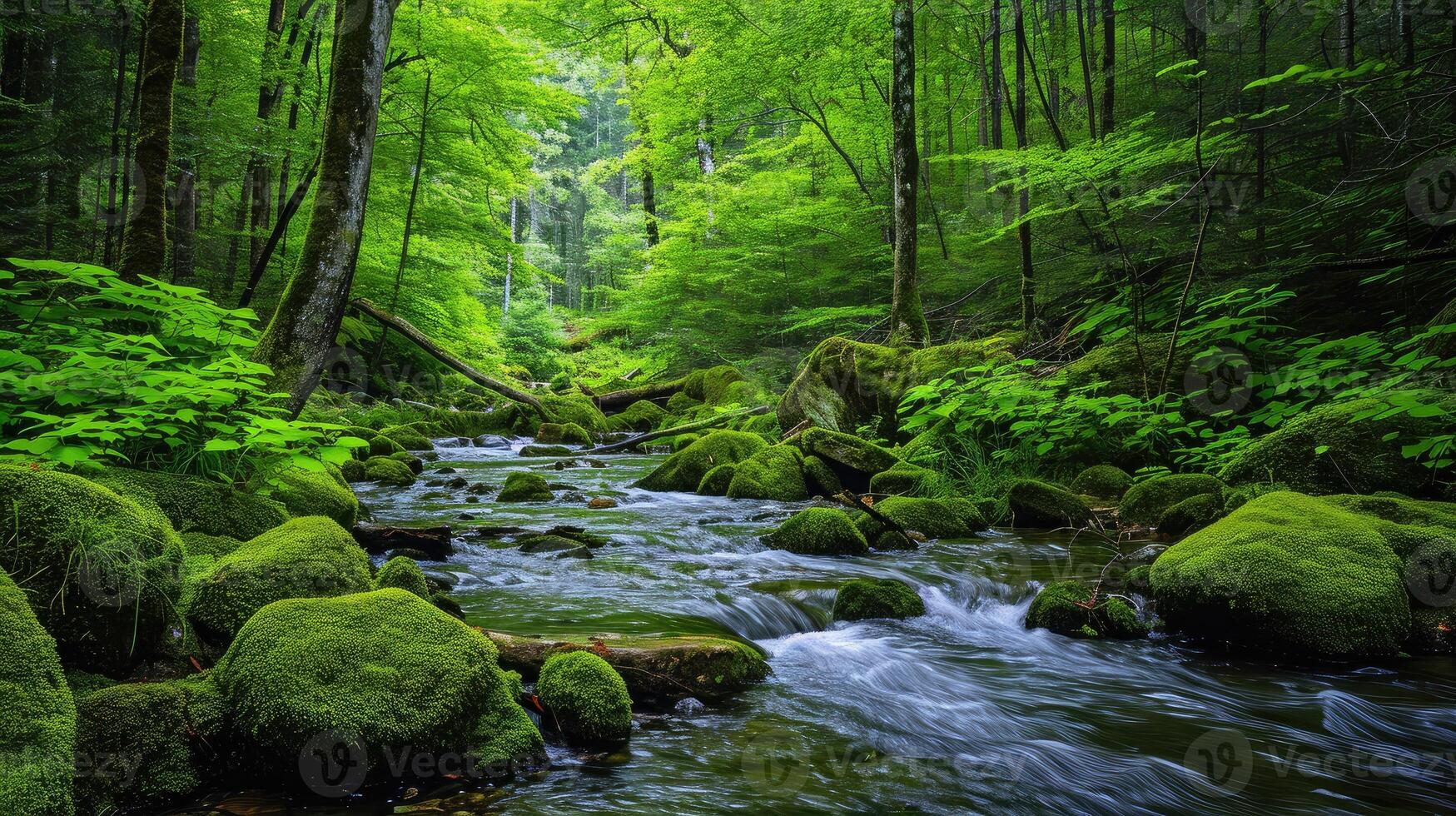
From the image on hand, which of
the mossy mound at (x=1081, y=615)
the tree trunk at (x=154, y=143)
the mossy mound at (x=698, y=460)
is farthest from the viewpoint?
the mossy mound at (x=698, y=460)

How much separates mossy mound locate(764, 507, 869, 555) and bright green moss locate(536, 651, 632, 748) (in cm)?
348

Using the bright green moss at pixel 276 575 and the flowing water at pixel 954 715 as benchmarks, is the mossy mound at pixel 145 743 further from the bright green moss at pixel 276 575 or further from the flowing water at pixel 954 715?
the bright green moss at pixel 276 575

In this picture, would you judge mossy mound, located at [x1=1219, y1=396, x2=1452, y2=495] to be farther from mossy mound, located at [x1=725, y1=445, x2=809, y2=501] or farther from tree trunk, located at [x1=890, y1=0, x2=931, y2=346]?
tree trunk, located at [x1=890, y1=0, x2=931, y2=346]

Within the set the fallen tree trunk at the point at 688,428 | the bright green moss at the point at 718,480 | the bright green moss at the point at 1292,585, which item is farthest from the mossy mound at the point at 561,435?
the bright green moss at the point at 1292,585

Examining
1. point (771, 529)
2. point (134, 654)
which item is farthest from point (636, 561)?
point (134, 654)

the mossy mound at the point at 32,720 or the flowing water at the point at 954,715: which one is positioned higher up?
the mossy mound at the point at 32,720

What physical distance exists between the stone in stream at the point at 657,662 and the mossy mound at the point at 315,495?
213 centimetres

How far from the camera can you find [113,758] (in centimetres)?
217

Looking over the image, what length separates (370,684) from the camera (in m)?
2.48

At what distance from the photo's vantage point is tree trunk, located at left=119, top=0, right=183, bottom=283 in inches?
180

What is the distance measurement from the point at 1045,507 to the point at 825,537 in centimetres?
236

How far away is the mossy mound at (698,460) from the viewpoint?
9.55 meters

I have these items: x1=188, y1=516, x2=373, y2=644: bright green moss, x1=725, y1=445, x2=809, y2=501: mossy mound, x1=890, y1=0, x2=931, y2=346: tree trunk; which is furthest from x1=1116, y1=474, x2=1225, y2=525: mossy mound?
x1=188, y1=516, x2=373, y2=644: bright green moss

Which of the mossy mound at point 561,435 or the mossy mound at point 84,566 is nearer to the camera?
the mossy mound at point 84,566
